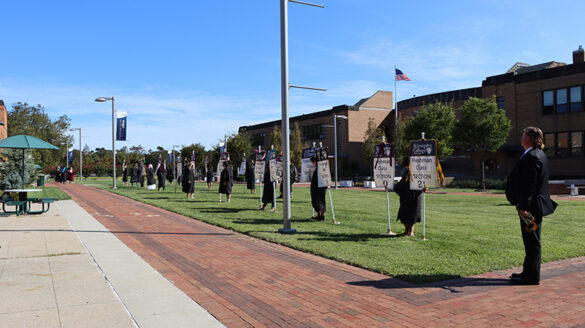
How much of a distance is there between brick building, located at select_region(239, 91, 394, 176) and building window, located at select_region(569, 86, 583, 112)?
2590 cm

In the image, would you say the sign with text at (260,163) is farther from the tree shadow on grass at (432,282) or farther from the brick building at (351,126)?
the brick building at (351,126)

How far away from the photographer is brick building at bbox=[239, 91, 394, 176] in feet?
204

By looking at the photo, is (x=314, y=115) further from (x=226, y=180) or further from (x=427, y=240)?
(x=427, y=240)

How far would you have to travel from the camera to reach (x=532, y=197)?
565cm

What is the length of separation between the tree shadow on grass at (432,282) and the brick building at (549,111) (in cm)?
3505

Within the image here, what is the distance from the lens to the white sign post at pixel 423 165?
29.1 feet

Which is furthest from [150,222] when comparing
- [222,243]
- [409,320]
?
[409,320]

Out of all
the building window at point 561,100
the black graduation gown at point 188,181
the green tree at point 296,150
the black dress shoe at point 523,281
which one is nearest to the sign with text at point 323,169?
the black dress shoe at point 523,281

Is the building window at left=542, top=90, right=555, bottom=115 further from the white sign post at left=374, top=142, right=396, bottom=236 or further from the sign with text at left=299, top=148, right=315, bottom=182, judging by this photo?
the white sign post at left=374, top=142, right=396, bottom=236

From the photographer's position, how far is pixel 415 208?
9266 mm

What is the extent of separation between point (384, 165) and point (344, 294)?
5.42 meters

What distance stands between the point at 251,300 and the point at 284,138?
5.64m

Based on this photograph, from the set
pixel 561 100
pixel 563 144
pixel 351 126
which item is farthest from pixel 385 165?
pixel 351 126

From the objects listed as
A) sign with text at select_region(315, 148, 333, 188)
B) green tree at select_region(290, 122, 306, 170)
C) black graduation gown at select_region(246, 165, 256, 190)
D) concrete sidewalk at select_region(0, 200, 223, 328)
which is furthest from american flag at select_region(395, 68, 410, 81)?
concrete sidewalk at select_region(0, 200, 223, 328)
